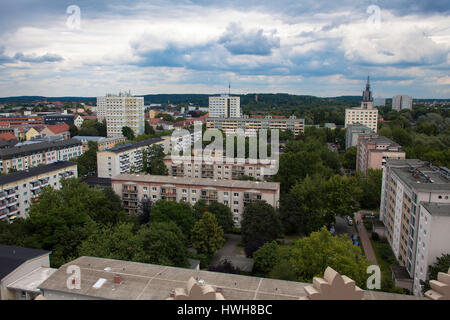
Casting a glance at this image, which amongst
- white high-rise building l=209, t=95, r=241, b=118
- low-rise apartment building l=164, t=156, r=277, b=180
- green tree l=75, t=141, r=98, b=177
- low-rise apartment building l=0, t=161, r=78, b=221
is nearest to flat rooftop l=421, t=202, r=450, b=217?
low-rise apartment building l=164, t=156, r=277, b=180

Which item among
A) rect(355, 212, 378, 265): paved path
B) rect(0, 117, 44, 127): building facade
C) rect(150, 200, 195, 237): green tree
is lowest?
rect(355, 212, 378, 265): paved path

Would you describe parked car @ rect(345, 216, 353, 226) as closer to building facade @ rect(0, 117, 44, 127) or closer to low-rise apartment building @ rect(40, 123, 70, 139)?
low-rise apartment building @ rect(40, 123, 70, 139)

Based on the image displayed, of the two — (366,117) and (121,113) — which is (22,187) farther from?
(366,117)

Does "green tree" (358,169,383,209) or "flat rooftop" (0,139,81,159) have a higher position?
"flat rooftop" (0,139,81,159)

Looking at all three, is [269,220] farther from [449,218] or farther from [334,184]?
[449,218]

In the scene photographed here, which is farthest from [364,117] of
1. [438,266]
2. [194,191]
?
[438,266]

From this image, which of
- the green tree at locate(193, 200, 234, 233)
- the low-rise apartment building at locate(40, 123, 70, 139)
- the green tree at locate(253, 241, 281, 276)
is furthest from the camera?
the low-rise apartment building at locate(40, 123, 70, 139)

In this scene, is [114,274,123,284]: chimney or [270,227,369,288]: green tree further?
[270,227,369,288]: green tree

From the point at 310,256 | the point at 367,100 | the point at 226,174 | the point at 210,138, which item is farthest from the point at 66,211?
the point at 367,100
